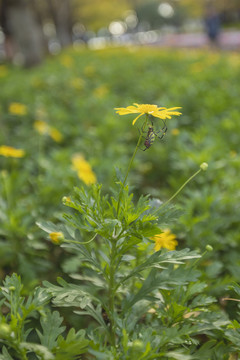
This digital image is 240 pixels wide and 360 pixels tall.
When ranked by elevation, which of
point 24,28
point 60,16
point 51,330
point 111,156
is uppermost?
point 60,16

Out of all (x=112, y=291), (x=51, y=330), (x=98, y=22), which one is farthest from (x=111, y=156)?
(x=98, y=22)

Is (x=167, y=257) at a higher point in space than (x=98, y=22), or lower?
lower

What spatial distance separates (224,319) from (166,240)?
1.07ft

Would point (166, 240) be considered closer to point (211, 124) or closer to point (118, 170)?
point (118, 170)

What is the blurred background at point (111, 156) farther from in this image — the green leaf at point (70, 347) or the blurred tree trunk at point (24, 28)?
the blurred tree trunk at point (24, 28)

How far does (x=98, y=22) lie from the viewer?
25312mm

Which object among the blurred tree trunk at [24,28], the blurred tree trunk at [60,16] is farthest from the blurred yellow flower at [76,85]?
the blurred tree trunk at [60,16]

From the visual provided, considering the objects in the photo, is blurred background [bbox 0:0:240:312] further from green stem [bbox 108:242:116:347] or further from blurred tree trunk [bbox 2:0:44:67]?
blurred tree trunk [bbox 2:0:44:67]

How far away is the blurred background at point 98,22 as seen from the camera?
9.16 metres

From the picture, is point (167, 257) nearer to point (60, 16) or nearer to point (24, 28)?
point (24, 28)

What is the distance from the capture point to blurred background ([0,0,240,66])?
916 centimetres

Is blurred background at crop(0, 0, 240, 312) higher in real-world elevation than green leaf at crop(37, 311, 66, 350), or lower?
lower

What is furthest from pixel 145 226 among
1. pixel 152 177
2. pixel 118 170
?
pixel 152 177

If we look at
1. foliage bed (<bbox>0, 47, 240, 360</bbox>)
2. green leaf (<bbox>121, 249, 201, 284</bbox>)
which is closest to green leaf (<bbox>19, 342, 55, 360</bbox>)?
foliage bed (<bbox>0, 47, 240, 360</bbox>)
